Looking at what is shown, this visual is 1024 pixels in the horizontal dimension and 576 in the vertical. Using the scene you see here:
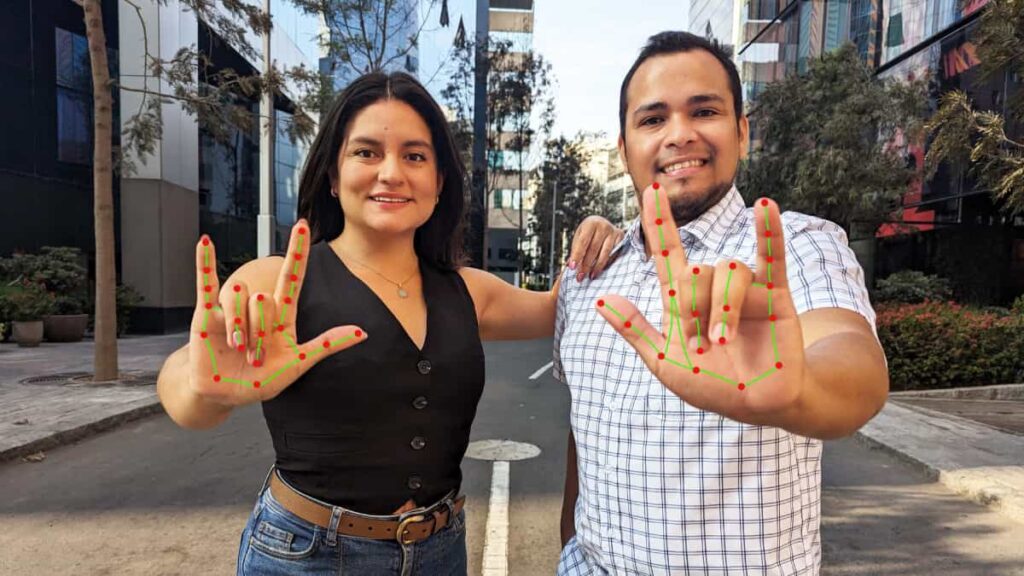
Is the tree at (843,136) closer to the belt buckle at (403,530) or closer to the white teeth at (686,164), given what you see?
the white teeth at (686,164)

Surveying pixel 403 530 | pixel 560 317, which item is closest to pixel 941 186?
pixel 560 317

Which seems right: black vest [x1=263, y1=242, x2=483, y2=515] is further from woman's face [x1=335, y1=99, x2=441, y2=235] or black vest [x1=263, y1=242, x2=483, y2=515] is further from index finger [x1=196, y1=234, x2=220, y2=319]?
index finger [x1=196, y1=234, x2=220, y2=319]

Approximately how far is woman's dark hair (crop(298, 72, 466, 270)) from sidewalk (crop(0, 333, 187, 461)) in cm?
526

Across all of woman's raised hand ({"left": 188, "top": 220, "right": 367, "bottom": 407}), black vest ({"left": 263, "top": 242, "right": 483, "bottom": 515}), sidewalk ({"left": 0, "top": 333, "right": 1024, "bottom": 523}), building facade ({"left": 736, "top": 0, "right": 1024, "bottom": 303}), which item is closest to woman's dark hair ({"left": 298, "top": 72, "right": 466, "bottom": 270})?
black vest ({"left": 263, "top": 242, "right": 483, "bottom": 515})

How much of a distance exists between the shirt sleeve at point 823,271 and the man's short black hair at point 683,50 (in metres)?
0.42

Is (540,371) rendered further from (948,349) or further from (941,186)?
(941,186)

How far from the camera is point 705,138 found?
1.67 m

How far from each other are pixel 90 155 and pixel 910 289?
22.3m

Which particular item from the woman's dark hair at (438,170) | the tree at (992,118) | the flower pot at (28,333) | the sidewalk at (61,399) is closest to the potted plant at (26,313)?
the flower pot at (28,333)

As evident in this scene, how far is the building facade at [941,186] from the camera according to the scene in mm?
17781

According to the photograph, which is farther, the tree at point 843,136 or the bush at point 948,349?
the tree at point 843,136

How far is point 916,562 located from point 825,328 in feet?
10.9

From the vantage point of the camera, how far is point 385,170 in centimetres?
171

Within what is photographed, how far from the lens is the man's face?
1672 millimetres
